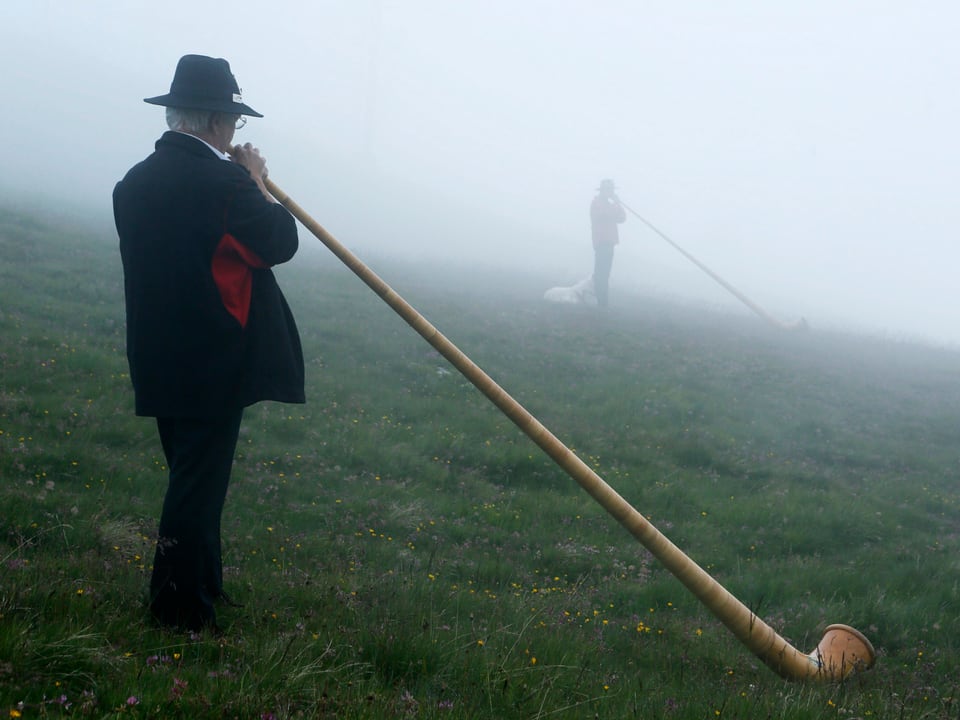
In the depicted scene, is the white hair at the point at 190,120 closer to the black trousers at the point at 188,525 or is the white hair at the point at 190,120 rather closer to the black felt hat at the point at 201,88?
the black felt hat at the point at 201,88

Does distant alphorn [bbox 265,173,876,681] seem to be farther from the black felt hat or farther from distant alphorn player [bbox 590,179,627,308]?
distant alphorn player [bbox 590,179,627,308]

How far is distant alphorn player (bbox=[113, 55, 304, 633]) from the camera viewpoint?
3832mm

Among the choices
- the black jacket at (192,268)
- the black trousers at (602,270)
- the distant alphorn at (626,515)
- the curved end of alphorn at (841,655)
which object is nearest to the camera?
the black jacket at (192,268)

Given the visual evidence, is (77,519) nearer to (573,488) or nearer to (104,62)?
(573,488)

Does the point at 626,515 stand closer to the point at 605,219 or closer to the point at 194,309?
the point at 194,309

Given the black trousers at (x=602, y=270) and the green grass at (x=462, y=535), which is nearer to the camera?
the green grass at (x=462, y=535)

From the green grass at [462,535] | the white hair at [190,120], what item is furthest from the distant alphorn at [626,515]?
the white hair at [190,120]

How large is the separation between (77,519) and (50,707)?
2743 mm

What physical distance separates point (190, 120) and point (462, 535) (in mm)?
4019

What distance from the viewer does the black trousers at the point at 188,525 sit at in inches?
152

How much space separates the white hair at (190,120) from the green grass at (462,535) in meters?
1.99

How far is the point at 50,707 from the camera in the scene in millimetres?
2830

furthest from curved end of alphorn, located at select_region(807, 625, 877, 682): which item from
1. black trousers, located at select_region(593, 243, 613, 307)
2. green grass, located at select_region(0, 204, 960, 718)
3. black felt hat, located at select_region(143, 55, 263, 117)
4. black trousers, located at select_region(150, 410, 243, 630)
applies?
black trousers, located at select_region(593, 243, 613, 307)

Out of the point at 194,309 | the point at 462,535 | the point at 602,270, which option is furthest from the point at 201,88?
the point at 602,270
